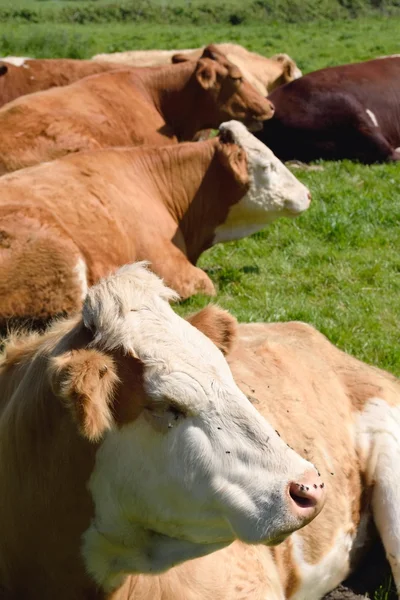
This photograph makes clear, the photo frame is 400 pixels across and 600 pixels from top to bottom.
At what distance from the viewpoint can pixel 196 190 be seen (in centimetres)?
880

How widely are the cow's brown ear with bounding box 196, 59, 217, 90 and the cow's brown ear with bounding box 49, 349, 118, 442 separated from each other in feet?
28.8

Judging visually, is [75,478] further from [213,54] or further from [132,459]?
[213,54]

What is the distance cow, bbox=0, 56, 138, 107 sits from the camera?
13.0 metres

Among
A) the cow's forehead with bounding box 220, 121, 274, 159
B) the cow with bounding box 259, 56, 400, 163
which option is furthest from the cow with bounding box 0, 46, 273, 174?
the cow with bounding box 259, 56, 400, 163

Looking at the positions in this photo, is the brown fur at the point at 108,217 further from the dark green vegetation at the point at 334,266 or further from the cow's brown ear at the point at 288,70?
the cow's brown ear at the point at 288,70

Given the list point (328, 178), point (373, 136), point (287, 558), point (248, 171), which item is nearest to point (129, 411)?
point (287, 558)

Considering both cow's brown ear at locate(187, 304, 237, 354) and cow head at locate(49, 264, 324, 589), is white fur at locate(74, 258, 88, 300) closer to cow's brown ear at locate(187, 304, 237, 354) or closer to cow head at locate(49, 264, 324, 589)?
cow's brown ear at locate(187, 304, 237, 354)

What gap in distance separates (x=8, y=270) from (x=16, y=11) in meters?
31.4

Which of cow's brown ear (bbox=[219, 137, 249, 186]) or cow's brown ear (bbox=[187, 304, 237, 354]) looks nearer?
cow's brown ear (bbox=[187, 304, 237, 354])

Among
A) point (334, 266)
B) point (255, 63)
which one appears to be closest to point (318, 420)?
point (334, 266)

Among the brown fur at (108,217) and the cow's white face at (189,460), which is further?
the brown fur at (108,217)

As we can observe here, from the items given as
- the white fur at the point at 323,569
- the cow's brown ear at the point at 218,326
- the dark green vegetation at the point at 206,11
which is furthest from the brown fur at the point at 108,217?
the dark green vegetation at the point at 206,11

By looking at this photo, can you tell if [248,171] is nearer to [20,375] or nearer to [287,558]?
[287,558]

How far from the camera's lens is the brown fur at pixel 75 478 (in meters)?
3.05
